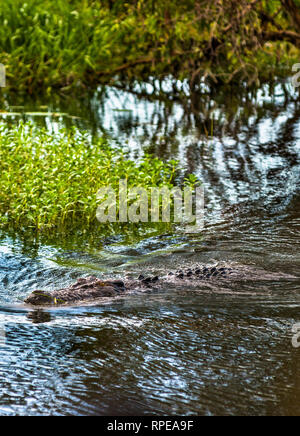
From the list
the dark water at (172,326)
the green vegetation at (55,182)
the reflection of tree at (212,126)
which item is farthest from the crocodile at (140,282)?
the reflection of tree at (212,126)

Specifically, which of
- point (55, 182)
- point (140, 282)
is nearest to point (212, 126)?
point (55, 182)

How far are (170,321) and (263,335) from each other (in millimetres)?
647

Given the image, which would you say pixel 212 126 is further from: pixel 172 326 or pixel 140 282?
pixel 172 326

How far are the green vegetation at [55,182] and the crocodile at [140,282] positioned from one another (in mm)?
1600

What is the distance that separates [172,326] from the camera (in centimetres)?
468

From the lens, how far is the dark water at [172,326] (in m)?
3.79

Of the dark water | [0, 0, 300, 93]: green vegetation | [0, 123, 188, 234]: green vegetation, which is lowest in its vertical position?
the dark water

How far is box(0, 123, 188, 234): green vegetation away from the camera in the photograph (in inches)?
269

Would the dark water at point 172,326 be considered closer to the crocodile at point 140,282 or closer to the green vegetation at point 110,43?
the crocodile at point 140,282

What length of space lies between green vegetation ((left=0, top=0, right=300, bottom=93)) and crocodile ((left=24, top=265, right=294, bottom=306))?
7.09m

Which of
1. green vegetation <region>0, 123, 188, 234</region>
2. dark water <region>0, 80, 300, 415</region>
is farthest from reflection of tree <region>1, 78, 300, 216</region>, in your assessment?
green vegetation <region>0, 123, 188, 234</region>

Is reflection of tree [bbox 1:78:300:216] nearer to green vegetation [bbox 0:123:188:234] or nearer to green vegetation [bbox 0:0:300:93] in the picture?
green vegetation [bbox 0:0:300:93]

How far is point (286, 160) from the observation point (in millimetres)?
9398

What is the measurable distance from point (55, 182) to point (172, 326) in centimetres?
313
